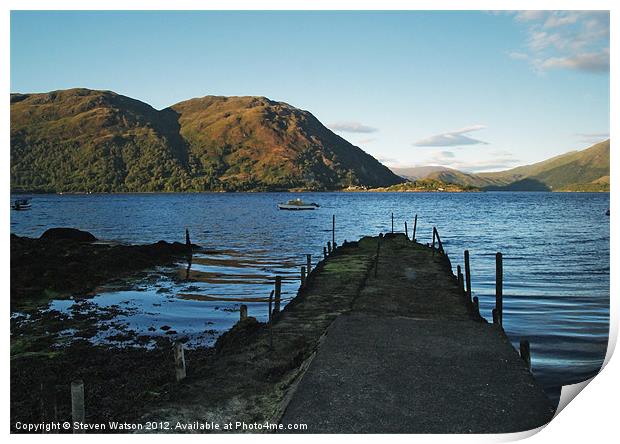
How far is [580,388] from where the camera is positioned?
10.8 metres

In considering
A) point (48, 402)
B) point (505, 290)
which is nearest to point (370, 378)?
point (48, 402)

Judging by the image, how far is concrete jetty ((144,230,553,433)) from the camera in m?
7.35

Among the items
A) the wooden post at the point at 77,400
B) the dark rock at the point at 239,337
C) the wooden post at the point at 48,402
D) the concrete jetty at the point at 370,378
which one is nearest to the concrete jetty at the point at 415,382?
the concrete jetty at the point at 370,378

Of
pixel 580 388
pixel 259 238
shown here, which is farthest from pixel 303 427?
pixel 259 238

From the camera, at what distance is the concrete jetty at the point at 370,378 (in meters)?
7.35

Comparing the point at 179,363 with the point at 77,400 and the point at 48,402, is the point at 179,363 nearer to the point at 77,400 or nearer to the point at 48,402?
the point at 48,402

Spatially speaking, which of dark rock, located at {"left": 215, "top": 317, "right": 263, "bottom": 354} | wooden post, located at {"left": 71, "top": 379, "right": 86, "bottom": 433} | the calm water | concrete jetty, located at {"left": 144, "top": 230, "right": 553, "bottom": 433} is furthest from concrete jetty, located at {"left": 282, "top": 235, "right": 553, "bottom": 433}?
the calm water

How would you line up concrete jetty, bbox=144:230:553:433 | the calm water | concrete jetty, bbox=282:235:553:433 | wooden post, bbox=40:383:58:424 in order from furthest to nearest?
the calm water, wooden post, bbox=40:383:58:424, concrete jetty, bbox=144:230:553:433, concrete jetty, bbox=282:235:553:433

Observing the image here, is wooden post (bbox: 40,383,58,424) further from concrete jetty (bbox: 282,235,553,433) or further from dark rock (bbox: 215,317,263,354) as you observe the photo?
concrete jetty (bbox: 282,235,553,433)

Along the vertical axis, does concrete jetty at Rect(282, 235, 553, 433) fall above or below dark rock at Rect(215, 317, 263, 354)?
above

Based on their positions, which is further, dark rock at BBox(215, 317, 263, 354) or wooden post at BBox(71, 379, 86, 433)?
dark rock at BBox(215, 317, 263, 354)

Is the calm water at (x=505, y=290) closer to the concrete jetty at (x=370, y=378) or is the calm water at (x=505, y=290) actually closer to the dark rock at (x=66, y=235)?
the concrete jetty at (x=370, y=378)

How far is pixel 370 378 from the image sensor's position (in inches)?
335
